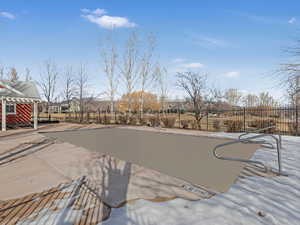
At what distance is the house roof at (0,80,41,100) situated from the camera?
12.9 m

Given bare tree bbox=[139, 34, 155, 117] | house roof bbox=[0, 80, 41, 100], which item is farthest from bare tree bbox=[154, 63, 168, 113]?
house roof bbox=[0, 80, 41, 100]

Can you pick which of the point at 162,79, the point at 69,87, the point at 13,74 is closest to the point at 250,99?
the point at 162,79

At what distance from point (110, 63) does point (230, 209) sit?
26943 mm

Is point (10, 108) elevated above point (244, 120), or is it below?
above

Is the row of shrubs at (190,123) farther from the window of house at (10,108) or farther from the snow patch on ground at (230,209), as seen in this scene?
the snow patch on ground at (230,209)

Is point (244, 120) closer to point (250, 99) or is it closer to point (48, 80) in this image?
point (250, 99)

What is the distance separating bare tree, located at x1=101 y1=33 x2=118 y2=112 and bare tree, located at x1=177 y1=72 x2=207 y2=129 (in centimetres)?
1265

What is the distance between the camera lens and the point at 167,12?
43.4 ft

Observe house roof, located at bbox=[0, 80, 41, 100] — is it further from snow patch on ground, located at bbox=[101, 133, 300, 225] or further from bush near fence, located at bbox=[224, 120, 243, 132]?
bush near fence, located at bbox=[224, 120, 243, 132]

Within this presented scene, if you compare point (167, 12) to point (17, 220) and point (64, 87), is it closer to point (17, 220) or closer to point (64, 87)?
point (17, 220)

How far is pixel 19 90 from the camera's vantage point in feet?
50.4

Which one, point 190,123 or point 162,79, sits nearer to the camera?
point 190,123

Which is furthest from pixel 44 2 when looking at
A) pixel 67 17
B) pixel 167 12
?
pixel 167 12

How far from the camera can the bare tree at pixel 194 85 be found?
15709 millimetres
